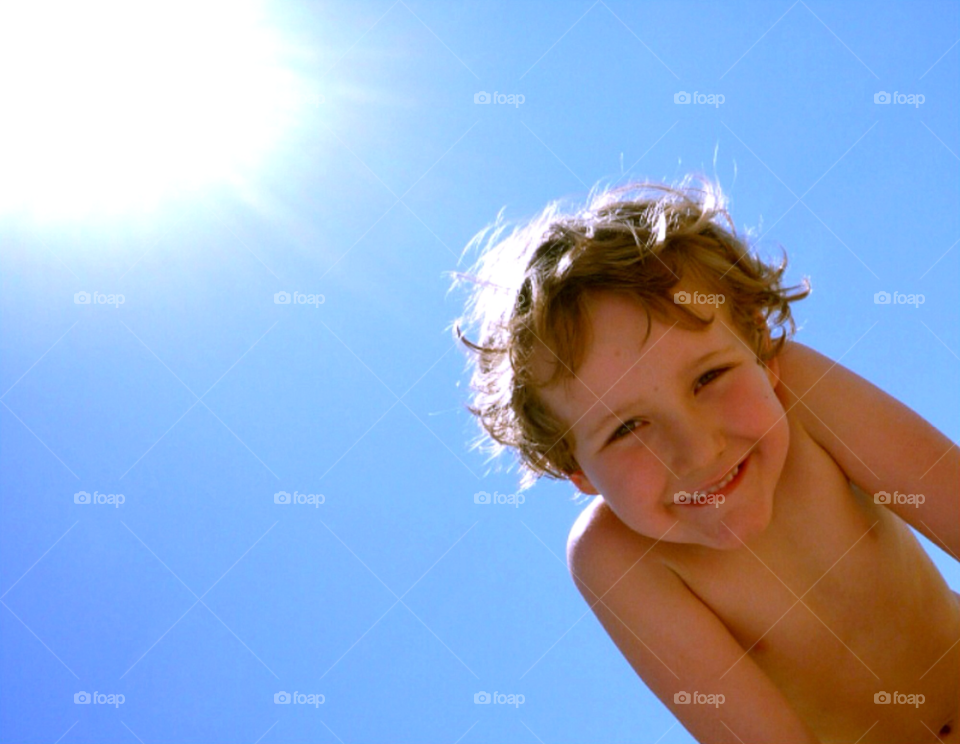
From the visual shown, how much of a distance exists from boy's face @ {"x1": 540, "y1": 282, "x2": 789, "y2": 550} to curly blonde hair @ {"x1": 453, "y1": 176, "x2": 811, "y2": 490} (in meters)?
0.03

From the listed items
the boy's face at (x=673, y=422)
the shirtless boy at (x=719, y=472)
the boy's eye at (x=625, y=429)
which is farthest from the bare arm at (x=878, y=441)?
the boy's eye at (x=625, y=429)

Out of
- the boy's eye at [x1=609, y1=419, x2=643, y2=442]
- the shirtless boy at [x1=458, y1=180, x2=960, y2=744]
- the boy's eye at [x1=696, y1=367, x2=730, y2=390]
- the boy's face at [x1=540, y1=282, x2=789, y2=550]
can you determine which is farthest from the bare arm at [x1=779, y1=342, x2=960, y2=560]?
the boy's eye at [x1=609, y1=419, x2=643, y2=442]

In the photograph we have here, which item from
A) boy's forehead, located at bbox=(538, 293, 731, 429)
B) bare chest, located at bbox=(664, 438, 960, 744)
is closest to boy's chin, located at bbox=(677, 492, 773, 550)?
bare chest, located at bbox=(664, 438, 960, 744)

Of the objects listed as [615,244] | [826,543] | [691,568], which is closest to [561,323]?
[615,244]

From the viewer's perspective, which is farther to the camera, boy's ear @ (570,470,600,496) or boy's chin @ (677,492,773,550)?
boy's ear @ (570,470,600,496)

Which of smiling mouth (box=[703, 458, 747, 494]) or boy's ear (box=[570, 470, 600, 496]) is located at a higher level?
boy's ear (box=[570, 470, 600, 496])

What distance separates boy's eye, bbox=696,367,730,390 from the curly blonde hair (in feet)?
0.23

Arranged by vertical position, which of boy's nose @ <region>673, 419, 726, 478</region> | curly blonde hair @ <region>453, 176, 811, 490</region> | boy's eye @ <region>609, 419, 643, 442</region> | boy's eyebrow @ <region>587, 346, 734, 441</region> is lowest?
boy's nose @ <region>673, 419, 726, 478</region>

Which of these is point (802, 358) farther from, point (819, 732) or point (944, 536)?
point (819, 732)

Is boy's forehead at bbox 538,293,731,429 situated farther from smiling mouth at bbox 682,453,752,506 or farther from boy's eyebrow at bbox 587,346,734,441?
smiling mouth at bbox 682,453,752,506

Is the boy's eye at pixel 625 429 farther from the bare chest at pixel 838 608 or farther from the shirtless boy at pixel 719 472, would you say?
the bare chest at pixel 838 608

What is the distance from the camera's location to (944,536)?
1.34 m

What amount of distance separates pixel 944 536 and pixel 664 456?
0.46 m

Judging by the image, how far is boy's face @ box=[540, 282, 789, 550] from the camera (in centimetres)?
124
